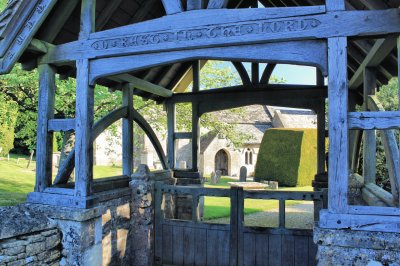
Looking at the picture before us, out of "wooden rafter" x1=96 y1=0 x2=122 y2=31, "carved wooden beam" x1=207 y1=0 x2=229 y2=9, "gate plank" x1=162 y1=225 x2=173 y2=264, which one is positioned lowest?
"gate plank" x1=162 y1=225 x2=173 y2=264

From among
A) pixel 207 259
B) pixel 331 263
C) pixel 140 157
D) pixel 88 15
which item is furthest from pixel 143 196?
pixel 140 157

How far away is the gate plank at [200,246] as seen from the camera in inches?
245

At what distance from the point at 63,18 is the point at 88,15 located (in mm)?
424

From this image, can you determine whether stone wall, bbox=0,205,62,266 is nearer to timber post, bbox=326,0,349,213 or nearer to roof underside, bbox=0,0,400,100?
roof underside, bbox=0,0,400,100

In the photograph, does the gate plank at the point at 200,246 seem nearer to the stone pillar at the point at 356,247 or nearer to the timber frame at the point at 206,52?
the timber frame at the point at 206,52

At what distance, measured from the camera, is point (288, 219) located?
1138 centimetres

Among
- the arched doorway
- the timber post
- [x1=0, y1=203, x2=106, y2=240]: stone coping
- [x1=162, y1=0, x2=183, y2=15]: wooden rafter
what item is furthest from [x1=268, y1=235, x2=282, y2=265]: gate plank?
the arched doorway

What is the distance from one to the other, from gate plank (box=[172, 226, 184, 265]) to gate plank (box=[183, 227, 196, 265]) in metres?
0.07

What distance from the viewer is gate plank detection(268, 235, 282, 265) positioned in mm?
5688

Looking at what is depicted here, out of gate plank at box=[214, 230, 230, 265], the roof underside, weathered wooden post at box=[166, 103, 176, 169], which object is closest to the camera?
the roof underside

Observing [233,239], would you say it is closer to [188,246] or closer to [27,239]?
[188,246]

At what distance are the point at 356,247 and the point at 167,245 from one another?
406 centimetres

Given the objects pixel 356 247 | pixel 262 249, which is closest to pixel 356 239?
pixel 356 247

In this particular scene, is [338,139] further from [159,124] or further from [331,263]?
[159,124]
